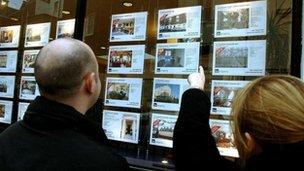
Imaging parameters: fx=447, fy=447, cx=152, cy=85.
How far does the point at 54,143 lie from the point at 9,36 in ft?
11.4

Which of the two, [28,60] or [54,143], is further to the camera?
[28,60]

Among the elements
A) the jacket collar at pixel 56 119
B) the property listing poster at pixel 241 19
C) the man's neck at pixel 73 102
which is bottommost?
the jacket collar at pixel 56 119

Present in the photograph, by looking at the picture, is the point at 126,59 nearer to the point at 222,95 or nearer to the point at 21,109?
the point at 222,95

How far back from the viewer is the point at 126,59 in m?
4.05

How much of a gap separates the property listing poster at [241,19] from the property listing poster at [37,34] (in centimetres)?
194

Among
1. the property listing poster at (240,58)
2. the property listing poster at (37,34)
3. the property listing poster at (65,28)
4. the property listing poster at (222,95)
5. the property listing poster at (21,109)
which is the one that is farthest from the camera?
the property listing poster at (21,109)

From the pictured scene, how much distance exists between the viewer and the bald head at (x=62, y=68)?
201 centimetres

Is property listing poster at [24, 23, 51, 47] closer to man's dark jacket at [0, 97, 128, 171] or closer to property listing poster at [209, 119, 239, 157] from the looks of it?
property listing poster at [209, 119, 239, 157]

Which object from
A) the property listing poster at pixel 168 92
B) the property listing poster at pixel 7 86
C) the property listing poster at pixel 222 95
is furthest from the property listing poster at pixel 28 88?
the property listing poster at pixel 222 95

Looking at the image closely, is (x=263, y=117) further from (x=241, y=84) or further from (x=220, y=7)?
(x=220, y=7)

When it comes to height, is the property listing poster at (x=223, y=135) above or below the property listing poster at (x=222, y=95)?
below

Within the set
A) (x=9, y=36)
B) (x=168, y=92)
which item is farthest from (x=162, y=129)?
(x=9, y=36)

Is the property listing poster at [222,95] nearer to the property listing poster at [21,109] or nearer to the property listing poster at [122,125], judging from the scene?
the property listing poster at [122,125]

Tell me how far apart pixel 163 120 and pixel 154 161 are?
1.16ft
